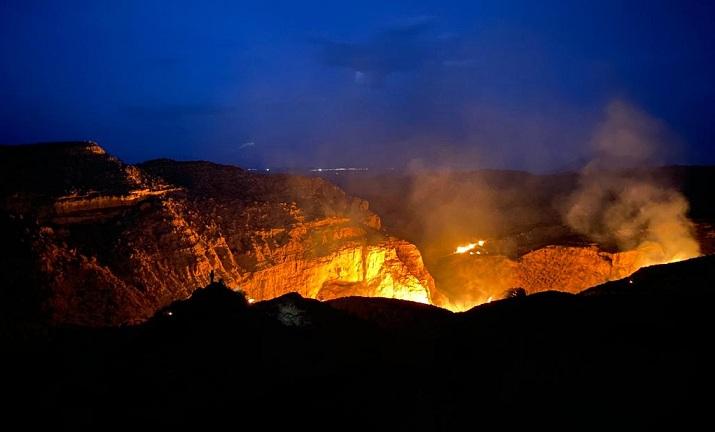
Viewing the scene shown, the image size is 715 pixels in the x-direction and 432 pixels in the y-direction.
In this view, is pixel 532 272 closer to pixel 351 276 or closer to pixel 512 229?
pixel 512 229

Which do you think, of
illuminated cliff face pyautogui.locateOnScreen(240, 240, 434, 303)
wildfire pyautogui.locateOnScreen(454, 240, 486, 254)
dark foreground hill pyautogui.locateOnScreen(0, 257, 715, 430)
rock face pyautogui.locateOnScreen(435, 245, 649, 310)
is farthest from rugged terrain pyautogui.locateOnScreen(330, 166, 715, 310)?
dark foreground hill pyautogui.locateOnScreen(0, 257, 715, 430)

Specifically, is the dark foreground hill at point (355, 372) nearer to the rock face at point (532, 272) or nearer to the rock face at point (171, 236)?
the rock face at point (171, 236)

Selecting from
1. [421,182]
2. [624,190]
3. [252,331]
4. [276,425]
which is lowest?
[276,425]

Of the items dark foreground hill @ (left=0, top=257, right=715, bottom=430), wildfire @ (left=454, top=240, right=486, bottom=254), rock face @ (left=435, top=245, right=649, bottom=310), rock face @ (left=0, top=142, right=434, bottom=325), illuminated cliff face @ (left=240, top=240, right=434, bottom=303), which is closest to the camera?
dark foreground hill @ (left=0, top=257, right=715, bottom=430)

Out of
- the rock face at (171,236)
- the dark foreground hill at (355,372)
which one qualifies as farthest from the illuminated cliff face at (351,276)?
the dark foreground hill at (355,372)

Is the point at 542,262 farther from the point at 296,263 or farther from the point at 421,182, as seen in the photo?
the point at 421,182

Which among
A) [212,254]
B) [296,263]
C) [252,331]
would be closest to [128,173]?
[212,254]

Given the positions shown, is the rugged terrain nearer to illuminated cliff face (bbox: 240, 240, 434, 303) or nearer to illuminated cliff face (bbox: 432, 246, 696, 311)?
illuminated cliff face (bbox: 432, 246, 696, 311)
